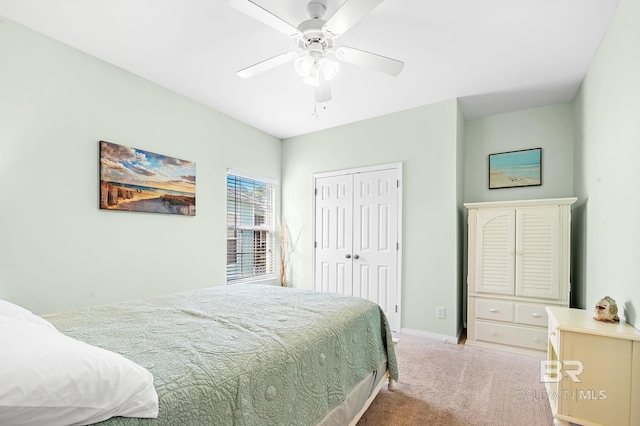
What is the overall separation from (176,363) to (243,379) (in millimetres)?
246

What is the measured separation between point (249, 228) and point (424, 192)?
2.28 metres

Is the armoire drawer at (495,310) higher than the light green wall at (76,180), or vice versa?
the light green wall at (76,180)

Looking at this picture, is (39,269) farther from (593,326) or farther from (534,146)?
(534,146)

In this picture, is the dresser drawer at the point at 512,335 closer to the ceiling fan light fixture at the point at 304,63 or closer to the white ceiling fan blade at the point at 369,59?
the white ceiling fan blade at the point at 369,59

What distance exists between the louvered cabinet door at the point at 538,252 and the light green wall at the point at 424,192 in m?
0.58

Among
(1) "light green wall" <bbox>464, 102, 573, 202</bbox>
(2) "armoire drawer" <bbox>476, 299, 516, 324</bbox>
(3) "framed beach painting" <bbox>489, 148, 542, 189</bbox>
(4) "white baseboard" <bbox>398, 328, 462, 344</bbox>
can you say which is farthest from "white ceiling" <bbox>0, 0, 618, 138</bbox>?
(4) "white baseboard" <bbox>398, 328, 462, 344</bbox>

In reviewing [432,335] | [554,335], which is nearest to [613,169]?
[554,335]

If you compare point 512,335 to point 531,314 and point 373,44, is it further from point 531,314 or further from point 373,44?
point 373,44

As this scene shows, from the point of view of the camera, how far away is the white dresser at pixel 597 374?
64.9 inches

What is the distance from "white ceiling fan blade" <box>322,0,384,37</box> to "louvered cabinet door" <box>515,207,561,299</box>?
250cm

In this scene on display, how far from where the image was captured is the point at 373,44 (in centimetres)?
233

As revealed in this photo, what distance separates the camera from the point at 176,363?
3.61ft

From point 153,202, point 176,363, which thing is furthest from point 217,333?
point 153,202

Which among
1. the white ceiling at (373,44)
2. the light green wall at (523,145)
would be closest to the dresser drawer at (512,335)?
the light green wall at (523,145)
